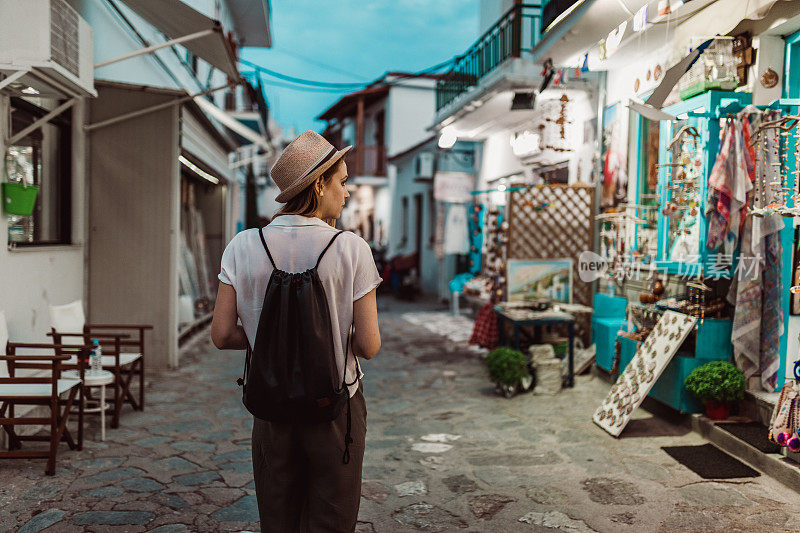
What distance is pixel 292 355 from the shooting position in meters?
1.98

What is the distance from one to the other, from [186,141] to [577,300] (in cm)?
569

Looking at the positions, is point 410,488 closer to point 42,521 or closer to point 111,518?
point 111,518

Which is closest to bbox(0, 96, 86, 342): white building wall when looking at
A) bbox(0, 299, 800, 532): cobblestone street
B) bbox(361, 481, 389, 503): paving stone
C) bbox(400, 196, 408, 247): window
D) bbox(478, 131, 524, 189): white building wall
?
bbox(0, 299, 800, 532): cobblestone street

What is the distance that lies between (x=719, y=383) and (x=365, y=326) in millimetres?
4011

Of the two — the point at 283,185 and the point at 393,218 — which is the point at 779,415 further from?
the point at 393,218

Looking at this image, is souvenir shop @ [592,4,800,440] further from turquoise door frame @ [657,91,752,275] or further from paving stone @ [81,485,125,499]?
paving stone @ [81,485,125,499]

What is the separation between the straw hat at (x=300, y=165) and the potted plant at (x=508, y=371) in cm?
483

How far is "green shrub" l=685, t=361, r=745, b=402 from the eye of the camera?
5.06m

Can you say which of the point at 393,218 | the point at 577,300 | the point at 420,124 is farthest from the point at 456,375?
the point at 420,124

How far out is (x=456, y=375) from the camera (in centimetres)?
785

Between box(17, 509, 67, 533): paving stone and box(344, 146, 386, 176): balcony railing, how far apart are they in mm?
18472

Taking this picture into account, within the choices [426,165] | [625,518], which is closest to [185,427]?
[625,518]

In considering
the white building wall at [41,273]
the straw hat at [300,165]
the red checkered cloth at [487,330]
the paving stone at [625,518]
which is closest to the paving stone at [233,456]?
the white building wall at [41,273]

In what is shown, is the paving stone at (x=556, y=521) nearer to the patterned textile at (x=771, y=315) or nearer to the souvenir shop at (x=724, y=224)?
the souvenir shop at (x=724, y=224)
